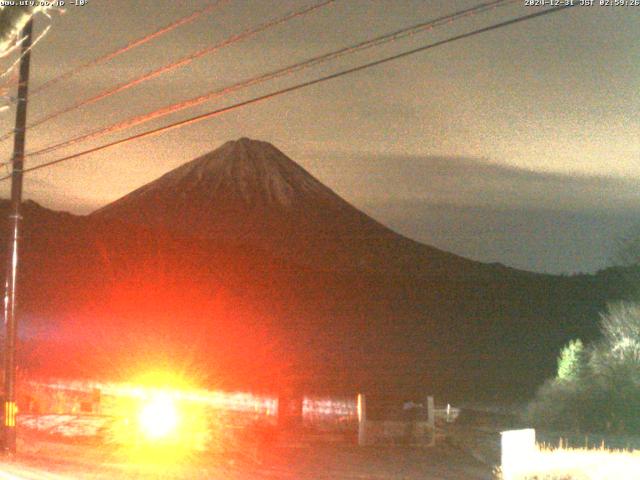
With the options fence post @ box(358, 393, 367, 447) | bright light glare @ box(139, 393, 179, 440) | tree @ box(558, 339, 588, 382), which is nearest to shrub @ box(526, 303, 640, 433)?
tree @ box(558, 339, 588, 382)

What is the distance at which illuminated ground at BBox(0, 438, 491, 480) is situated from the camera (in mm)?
16328

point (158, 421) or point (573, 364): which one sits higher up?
point (573, 364)

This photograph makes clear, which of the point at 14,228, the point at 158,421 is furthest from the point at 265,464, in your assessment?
the point at 14,228

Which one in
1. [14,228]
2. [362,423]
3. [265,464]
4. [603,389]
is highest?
[14,228]

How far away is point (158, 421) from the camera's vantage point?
21531 millimetres

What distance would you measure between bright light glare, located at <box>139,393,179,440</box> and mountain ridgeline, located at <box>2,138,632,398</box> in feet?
28.7

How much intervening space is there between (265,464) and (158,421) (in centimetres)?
421

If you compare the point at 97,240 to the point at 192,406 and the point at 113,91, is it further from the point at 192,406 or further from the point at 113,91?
the point at 113,91

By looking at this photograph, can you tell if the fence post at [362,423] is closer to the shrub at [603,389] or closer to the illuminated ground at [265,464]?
the illuminated ground at [265,464]

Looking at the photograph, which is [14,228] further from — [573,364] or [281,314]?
[281,314]

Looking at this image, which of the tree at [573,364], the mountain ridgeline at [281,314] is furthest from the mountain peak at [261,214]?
the tree at [573,364]

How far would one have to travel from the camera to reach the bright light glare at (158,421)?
826 inches

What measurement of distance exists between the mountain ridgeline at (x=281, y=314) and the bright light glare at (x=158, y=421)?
8740mm

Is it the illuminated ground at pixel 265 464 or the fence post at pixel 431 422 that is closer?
the illuminated ground at pixel 265 464
